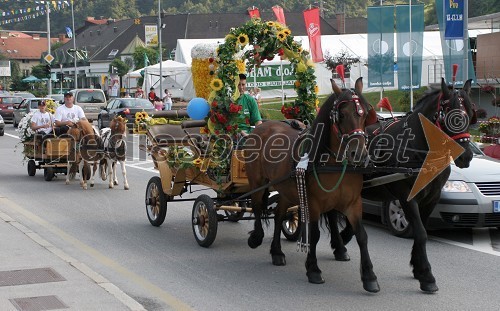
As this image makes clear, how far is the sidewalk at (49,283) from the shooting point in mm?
7078

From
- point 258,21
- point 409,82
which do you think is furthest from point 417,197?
point 409,82

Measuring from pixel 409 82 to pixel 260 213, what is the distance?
75.0 ft

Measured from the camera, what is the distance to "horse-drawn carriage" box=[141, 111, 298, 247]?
1009 centimetres

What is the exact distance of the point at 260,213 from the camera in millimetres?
9844

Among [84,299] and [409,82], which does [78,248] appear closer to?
[84,299]

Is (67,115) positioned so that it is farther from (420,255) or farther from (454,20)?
(420,255)

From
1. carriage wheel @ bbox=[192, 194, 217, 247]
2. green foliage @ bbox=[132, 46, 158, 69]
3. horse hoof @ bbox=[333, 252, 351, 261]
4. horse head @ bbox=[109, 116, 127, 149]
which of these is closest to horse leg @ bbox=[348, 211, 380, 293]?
horse hoof @ bbox=[333, 252, 351, 261]

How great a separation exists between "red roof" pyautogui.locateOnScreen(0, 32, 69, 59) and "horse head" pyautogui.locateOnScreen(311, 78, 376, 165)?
12705cm

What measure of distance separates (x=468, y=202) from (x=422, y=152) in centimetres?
228

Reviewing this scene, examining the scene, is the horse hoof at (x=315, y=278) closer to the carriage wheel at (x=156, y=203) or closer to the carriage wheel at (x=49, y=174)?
the carriage wheel at (x=156, y=203)

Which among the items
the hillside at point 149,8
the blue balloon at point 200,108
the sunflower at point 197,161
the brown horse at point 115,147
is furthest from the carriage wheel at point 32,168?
the hillside at point 149,8

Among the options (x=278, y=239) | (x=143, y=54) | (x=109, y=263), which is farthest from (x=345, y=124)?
(x=143, y=54)

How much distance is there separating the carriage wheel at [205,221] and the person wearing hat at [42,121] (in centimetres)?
873

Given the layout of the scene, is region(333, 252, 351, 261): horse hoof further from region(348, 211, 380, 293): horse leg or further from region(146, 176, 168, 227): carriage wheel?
region(146, 176, 168, 227): carriage wheel
